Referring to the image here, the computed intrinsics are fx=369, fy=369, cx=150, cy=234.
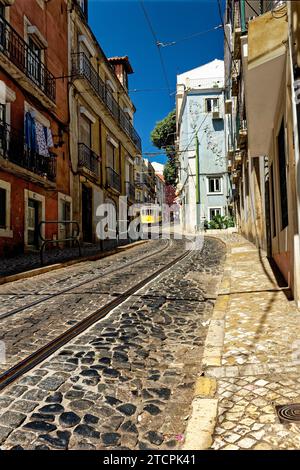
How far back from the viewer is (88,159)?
20.3 metres

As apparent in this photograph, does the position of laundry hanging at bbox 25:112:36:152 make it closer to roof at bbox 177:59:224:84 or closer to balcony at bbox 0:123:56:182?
balcony at bbox 0:123:56:182

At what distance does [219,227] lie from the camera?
28203 millimetres

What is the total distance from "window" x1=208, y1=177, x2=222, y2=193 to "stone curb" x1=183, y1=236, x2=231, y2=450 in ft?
93.8

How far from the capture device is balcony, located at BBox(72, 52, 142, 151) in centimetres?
1902

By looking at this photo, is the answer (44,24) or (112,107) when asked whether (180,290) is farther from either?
(112,107)

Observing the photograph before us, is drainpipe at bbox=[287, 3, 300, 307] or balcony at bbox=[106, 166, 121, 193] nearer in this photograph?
drainpipe at bbox=[287, 3, 300, 307]

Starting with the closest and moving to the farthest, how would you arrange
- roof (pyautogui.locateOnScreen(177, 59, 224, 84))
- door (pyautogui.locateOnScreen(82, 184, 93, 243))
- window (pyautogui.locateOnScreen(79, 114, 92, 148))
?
window (pyautogui.locateOnScreen(79, 114, 92, 148)) → door (pyautogui.locateOnScreen(82, 184, 93, 243)) → roof (pyautogui.locateOnScreen(177, 59, 224, 84))

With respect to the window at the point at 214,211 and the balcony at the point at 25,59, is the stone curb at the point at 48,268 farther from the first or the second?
the window at the point at 214,211

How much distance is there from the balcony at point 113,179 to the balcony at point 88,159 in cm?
190

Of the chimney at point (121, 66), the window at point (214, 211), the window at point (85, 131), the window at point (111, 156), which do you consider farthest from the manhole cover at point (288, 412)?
the window at point (214, 211)

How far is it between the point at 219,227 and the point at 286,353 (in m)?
25.0

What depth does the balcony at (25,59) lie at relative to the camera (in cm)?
1256

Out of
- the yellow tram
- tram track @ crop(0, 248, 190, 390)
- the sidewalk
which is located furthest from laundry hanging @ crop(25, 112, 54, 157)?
the yellow tram

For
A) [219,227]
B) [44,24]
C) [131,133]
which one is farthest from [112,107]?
[219,227]
